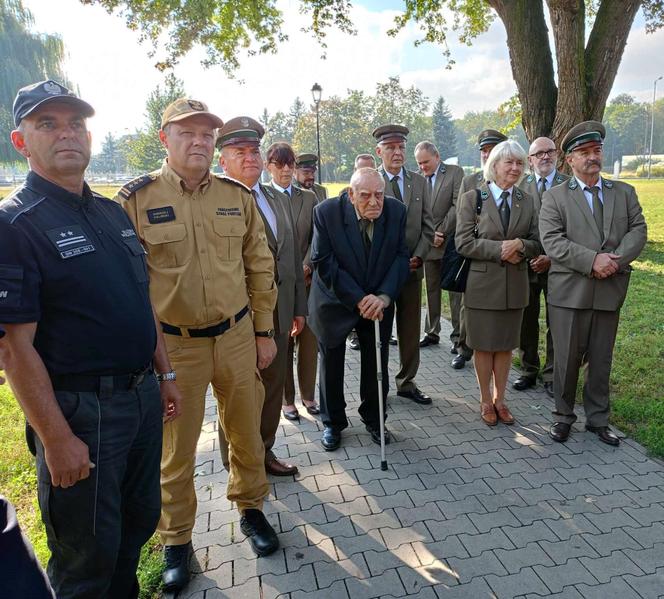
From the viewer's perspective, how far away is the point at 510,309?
14.1ft

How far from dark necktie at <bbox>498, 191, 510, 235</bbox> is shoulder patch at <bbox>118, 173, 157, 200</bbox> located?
2920mm

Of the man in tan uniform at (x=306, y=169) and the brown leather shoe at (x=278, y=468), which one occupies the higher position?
the man in tan uniform at (x=306, y=169)

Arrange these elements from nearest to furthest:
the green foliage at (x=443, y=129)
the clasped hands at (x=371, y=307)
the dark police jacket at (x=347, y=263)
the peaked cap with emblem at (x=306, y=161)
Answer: the clasped hands at (x=371, y=307), the dark police jacket at (x=347, y=263), the peaked cap with emblem at (x=306, y=161), the green foliage at (x=443, y=129)

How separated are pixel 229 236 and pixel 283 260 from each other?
992mm

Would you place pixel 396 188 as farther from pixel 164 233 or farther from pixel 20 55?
pixel 20 55

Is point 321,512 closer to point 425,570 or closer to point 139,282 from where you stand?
point 425,570

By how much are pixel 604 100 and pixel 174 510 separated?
360 inches

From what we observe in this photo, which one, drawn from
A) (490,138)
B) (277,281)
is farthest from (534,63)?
(277,281)

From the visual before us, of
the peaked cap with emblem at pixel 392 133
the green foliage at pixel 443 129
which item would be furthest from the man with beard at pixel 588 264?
the green foliage at pixel 443 129

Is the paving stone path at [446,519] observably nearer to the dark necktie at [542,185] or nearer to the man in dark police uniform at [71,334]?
the man in dark police uniform at [71,334]

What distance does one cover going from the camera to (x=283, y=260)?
3680 mm

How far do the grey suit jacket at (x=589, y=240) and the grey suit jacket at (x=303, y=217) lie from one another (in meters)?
2.14

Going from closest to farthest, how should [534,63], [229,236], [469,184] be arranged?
[229,236] → [469,184] → [534,63]

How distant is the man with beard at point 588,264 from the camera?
12.9 ft
